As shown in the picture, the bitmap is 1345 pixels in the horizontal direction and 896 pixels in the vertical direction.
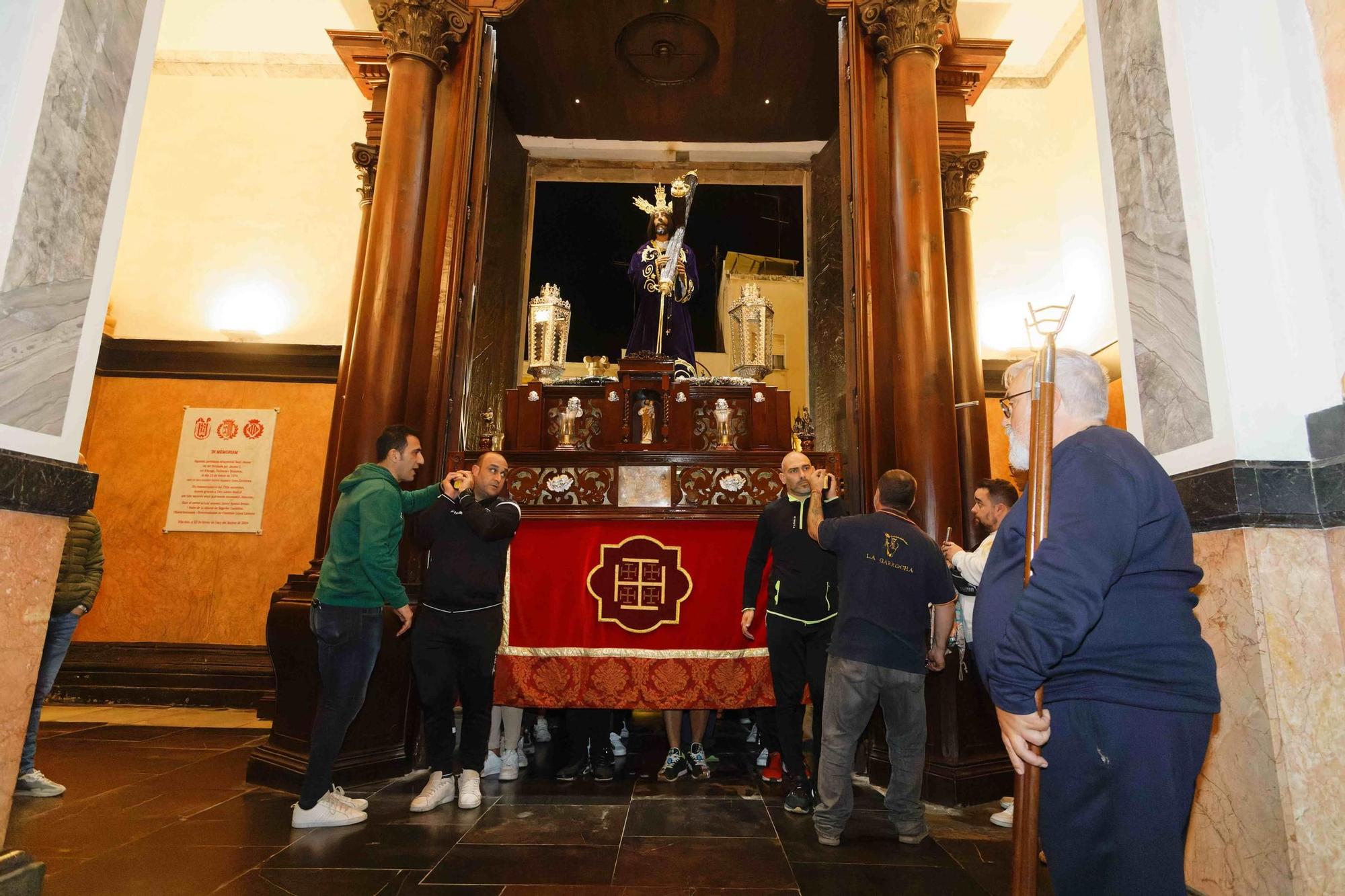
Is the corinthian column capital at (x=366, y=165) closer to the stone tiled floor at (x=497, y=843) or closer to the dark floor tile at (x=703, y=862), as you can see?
the stone tiled floor at (x=497, y=843)

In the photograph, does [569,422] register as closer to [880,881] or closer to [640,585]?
[640,585]

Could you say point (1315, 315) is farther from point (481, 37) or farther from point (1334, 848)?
point (481, 37)

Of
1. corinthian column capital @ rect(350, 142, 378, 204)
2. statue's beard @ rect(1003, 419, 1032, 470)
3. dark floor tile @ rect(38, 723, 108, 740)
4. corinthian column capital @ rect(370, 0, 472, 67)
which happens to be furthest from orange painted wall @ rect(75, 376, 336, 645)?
statue's beard @ rect(1003, 419, 1032, 470)

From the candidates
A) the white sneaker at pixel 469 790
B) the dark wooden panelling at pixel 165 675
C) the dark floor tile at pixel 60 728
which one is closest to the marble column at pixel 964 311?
the white sneaker at pixel 469 790

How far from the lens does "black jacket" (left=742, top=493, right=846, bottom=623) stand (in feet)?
11.6

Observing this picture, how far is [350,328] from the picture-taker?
18.2 feet

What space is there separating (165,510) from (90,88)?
566 centimetres

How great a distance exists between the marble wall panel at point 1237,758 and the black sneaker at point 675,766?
2.49m

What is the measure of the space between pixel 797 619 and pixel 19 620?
293 cm

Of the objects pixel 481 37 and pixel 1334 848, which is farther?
pixel 481 37

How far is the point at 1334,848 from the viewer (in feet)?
5.62

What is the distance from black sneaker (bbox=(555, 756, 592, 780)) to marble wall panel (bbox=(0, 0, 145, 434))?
9.35 ft

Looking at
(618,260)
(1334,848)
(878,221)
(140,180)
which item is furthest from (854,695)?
(140,180)

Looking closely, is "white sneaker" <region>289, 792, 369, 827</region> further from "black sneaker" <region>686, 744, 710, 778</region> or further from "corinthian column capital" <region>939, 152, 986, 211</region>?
"corinthian column capital" <region>939, 152, 986, 211</region>
